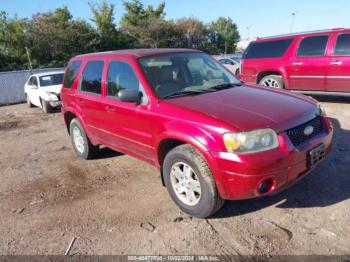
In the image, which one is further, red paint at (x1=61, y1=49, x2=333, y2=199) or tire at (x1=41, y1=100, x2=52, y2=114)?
tire at (x1=41, y1=100, x2=52, y2=114)

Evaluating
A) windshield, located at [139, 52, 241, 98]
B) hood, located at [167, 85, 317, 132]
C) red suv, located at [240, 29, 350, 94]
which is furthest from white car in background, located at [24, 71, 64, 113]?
hood, located at [167, 85, 317, 132]

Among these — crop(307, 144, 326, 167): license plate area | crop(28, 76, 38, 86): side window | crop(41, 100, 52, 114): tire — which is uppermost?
crop(28, 76, 38, 86): side window

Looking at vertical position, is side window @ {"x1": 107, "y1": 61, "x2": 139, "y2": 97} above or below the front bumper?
above

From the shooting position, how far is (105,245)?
11.1ft

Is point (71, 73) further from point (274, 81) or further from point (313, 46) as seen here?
point (313, 46)

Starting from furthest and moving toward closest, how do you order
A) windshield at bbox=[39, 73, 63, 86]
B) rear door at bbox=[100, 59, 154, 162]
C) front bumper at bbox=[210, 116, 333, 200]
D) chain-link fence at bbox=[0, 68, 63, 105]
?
chain-link fence at bbox=[0, 68, 63, 105] → windshield at bbox=[39, 73, 63, 86] → rear door at bbox=[100, 59, 154, 162] → front bumper at bbox=[210, 116, 333, 200]

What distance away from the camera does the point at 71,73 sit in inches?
231

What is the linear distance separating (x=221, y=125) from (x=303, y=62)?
6.38m

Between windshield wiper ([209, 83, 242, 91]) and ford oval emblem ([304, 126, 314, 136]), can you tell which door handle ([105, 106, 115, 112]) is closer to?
windshield wiper ([209, 83, 242, 91])

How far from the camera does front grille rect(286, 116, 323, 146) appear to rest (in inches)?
130

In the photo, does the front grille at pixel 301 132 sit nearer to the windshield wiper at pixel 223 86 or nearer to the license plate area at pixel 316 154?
the license plate area at pixel 316 154

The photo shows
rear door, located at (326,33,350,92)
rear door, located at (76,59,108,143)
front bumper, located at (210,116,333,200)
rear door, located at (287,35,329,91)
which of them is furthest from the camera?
rear door, located at (287,35,329,91)

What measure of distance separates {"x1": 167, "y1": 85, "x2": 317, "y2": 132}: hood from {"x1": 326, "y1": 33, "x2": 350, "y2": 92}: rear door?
4557 mm

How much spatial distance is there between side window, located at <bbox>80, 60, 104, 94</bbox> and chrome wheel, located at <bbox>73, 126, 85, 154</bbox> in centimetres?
90
